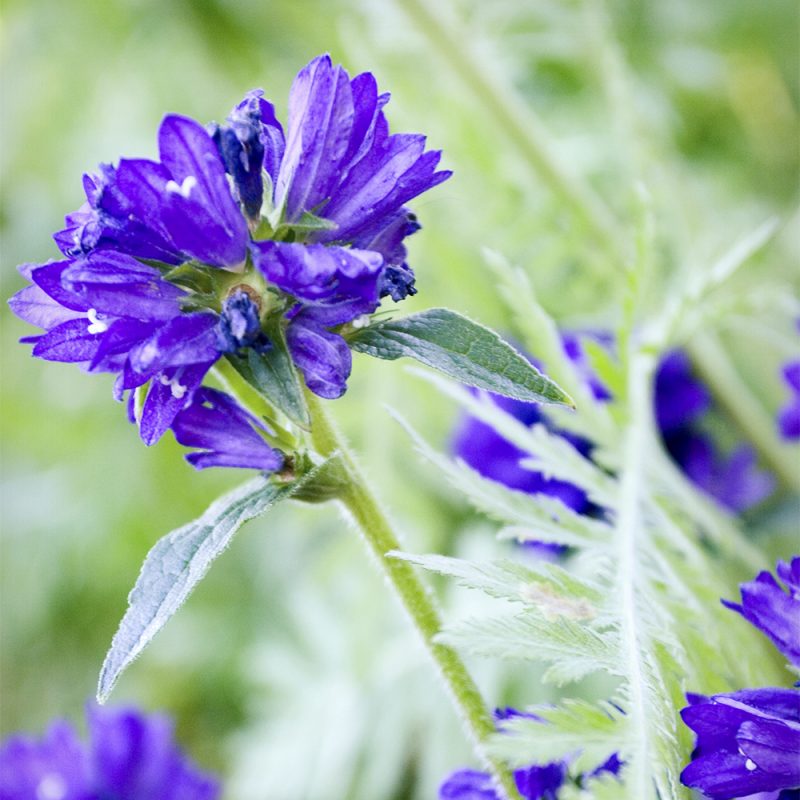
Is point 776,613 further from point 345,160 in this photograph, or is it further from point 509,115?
point 509,115

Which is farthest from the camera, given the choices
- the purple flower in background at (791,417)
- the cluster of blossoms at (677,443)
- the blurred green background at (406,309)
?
the blurred green background at (406,309)

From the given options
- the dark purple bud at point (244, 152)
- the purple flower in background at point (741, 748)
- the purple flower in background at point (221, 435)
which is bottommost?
the purple flower in background at point (741, 748)

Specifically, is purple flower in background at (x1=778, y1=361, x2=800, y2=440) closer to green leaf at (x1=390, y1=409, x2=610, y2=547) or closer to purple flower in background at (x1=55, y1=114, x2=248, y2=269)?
green leaf at (x1=390, y1=409, x2=610, y2=547)

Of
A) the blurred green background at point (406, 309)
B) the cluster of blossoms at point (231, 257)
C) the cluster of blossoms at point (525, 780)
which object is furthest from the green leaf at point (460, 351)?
the blurred green background at point (406, 309)

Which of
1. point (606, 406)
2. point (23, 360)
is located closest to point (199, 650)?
point (23, 360)

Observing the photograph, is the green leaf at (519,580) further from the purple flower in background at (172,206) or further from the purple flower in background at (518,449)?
the purple flower in background at (518,449)

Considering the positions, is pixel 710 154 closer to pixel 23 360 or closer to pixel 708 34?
pixel 708 34
